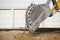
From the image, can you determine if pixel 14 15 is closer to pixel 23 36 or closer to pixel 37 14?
pixel 23 36

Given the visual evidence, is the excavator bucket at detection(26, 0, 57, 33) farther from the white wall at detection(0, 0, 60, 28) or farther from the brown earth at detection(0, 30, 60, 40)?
the white wall at detection(0, 0, 60, 28)

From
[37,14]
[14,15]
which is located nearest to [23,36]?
[14,15]

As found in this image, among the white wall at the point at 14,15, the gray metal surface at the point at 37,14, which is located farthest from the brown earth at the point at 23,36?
the gray metal surface at the point at 37,14

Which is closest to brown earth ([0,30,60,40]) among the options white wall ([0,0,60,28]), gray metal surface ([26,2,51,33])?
white wall ([0,0,60,28])

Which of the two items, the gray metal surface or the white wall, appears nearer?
the gray metal surface

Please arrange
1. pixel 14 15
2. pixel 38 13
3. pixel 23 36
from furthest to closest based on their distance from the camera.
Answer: pixel 14 15, pixel 23 36, pixel 38 13

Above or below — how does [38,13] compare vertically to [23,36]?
above

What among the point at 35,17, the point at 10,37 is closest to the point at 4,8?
the point at 10,37

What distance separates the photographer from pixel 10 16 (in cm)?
307

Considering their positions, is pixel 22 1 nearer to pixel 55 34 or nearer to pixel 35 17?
pixel 55 34

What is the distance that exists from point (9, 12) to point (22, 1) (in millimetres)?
349

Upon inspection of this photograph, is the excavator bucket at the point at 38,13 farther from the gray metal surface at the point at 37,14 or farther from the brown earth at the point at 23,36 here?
the brown earth at the point at 23,36

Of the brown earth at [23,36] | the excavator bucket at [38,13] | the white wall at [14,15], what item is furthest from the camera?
the white wall at [14,15]

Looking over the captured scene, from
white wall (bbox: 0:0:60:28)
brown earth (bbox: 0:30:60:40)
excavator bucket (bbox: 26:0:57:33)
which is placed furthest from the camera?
white wall (bbox: 0:0:60:28)
